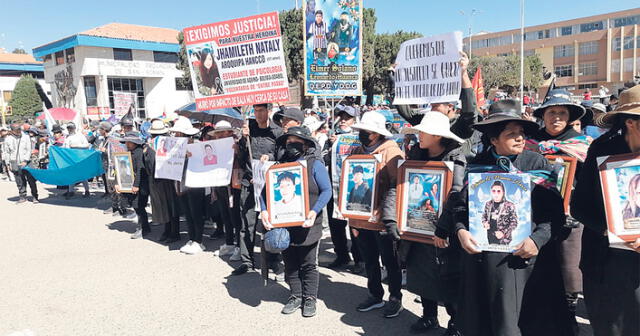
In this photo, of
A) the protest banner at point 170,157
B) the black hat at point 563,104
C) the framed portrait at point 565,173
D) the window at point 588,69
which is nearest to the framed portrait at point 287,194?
the framed portrait at point 565,173

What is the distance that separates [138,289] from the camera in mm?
5168

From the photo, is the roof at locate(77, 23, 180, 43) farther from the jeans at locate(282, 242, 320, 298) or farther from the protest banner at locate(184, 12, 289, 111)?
the jeans at locate(282, 242, 320, 298)

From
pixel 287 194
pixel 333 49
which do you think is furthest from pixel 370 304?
pixel 333 49

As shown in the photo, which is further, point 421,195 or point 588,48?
point 588,48

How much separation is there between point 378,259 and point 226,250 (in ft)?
9.42

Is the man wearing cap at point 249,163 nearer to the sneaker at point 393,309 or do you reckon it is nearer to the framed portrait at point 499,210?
the sneaker at point 393,309

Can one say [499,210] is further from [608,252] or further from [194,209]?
[194,209]

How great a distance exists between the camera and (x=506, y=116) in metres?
2.63

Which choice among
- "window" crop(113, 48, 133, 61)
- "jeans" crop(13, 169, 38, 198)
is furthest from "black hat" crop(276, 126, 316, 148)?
"window" crop(113, 48, 133, 61)

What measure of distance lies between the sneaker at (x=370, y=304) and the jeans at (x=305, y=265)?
49 centimetres

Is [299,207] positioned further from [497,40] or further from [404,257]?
[497,40]

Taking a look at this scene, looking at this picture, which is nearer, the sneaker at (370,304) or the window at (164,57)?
the sneaker at (370,304)

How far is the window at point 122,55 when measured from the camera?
149ft

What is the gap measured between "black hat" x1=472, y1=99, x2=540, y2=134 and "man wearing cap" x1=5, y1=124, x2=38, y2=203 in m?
12.3
